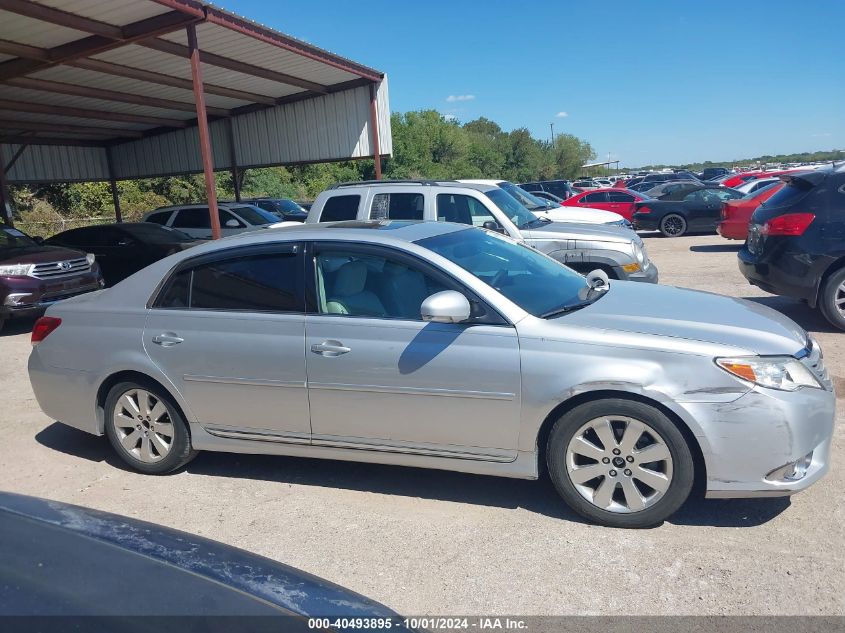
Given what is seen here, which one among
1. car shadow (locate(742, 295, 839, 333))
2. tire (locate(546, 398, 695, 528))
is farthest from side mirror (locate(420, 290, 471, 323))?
car shadow (locate(742, 295, 839, 333))

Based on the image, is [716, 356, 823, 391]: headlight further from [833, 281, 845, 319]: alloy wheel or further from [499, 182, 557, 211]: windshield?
[499, 182, 557, 211]: windshield

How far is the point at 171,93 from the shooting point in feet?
53.0

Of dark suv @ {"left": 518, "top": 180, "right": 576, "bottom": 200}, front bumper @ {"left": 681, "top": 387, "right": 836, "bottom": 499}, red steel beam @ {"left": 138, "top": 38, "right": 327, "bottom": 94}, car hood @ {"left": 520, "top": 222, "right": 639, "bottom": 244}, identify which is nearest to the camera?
front bumper @ {"left": 681, "top": 387, "right": 836, "bottom": 499}

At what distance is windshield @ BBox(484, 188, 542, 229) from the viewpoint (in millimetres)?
8617

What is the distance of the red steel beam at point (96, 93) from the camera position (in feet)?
45.7

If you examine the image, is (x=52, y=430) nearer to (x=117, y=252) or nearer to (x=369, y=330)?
(x=369, y=330)

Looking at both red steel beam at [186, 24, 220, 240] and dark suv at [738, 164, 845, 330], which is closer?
dark suv at [738, 164, 845, 330]

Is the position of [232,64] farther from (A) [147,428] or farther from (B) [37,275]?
(A) [147,428]

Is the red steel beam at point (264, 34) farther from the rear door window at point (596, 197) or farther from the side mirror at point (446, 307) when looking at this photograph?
the rear door window at point (596, 197)

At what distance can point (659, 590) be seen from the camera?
3.19 metres

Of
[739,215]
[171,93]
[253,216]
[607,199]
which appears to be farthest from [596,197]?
[171,93]

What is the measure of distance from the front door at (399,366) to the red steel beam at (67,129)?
56.2ft

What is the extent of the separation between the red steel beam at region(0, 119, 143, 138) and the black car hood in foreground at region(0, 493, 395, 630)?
1870cm

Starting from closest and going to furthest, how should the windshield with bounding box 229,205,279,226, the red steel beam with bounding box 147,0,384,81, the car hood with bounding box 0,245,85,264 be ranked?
1. the car hood with bounding box 0,245,85,264
2. the red steel beam with bounding box 147,0,384,81
3. the windshield with bounding box 229,205,279,226
